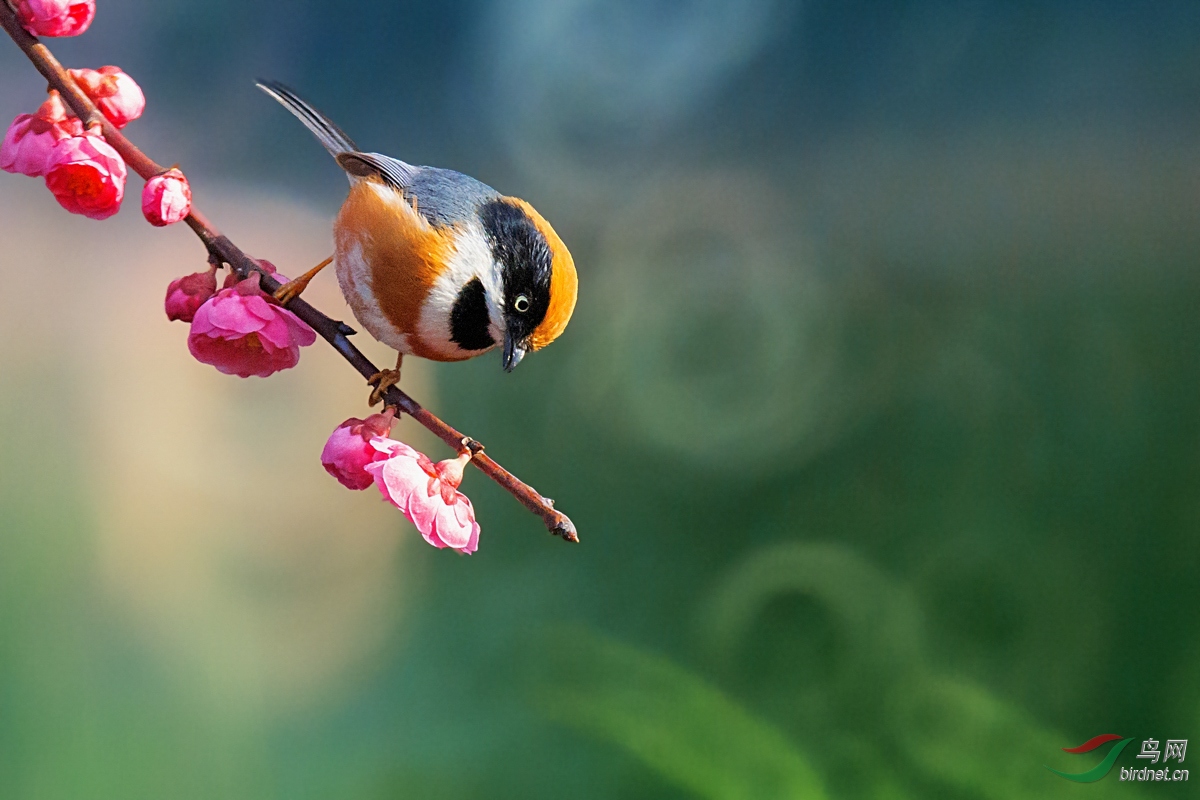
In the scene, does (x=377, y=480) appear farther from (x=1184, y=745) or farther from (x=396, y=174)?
(x=1184, y=745)

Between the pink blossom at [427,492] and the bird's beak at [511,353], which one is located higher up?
the bird's beak at [511,353]

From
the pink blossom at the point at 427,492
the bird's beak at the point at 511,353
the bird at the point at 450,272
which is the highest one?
the bird at the point at 450,272

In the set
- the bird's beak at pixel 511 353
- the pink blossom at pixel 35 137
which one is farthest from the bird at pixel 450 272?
the pink blossom at pixel 35 137

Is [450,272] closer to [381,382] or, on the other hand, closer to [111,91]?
[381,382]

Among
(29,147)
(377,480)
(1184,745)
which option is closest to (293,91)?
(29,147)

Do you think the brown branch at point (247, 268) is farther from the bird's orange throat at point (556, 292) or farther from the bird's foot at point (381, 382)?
the bird's orange throat at point (556, 292)

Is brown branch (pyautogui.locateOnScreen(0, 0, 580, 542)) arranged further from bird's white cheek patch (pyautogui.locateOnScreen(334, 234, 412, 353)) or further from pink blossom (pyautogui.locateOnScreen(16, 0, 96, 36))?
bird's white cheek patch (pyautogui.locateOnScreen(334, 234, 412, 353))

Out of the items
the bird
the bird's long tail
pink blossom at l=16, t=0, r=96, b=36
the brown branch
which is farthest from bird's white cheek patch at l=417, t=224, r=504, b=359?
pink blossom at l=16, t=0, r=96, b=36

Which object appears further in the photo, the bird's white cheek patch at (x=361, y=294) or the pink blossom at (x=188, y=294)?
the bird's white cheek patch at (x=361, y=294)

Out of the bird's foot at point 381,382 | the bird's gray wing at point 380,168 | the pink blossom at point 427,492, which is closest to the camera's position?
the pink blossom at point 427,492
